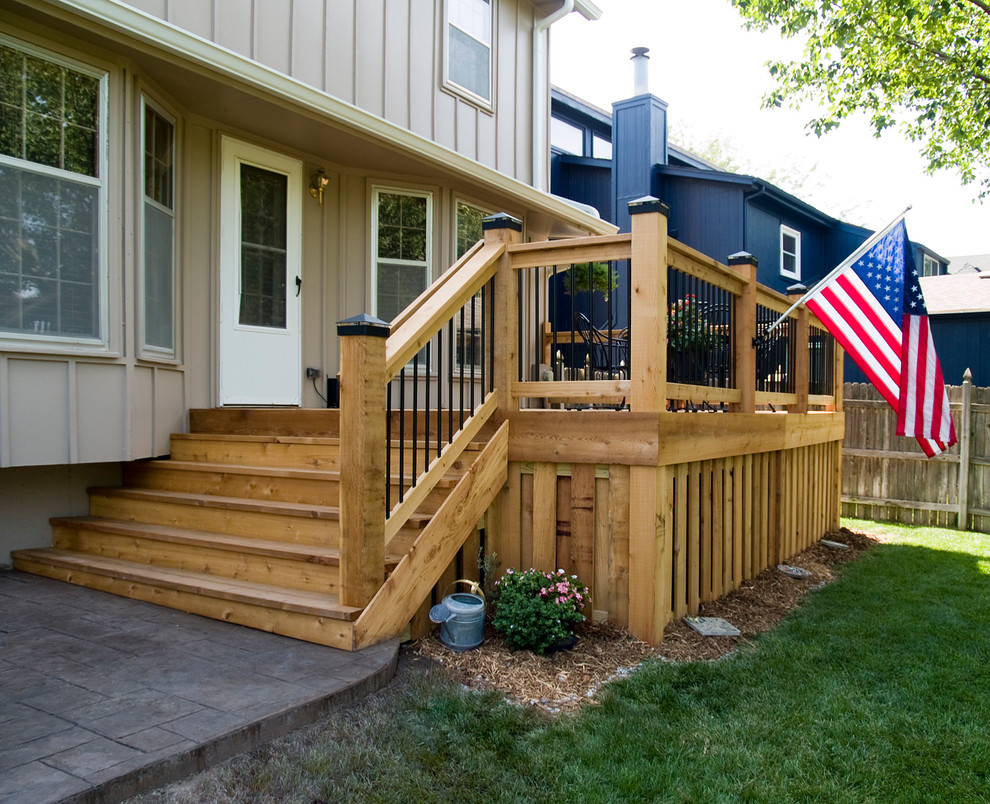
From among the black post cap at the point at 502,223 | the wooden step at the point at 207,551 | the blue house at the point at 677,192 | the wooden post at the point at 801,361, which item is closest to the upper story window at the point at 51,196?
the wooden step at the point at 207,551

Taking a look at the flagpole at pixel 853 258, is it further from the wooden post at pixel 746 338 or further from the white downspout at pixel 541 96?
the white downspout at pixel 541 96

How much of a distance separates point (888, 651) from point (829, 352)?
14.9 feet

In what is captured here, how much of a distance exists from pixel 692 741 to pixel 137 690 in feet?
6.68

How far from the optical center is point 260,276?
231 inches

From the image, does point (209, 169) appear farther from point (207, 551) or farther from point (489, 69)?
point (489, 69)

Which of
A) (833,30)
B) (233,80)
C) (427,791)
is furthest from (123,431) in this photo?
(833,30)

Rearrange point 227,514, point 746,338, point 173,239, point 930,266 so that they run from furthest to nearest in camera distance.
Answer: point 930,266 → point 746,338 → point 173,239 → point 227,514

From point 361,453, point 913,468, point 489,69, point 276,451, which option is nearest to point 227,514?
point 276,451

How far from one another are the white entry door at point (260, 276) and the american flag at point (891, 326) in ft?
12.6

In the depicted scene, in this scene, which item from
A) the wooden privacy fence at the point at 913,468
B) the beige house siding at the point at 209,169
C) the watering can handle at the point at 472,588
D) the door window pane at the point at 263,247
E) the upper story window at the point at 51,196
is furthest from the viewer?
the wooden privacy fence at the point at 913,468

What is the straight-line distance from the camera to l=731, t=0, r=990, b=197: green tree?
31.1ft

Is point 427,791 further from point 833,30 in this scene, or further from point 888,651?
point 833,30

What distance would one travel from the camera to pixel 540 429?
4.23 m

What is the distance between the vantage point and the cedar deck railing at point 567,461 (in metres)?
3.33
